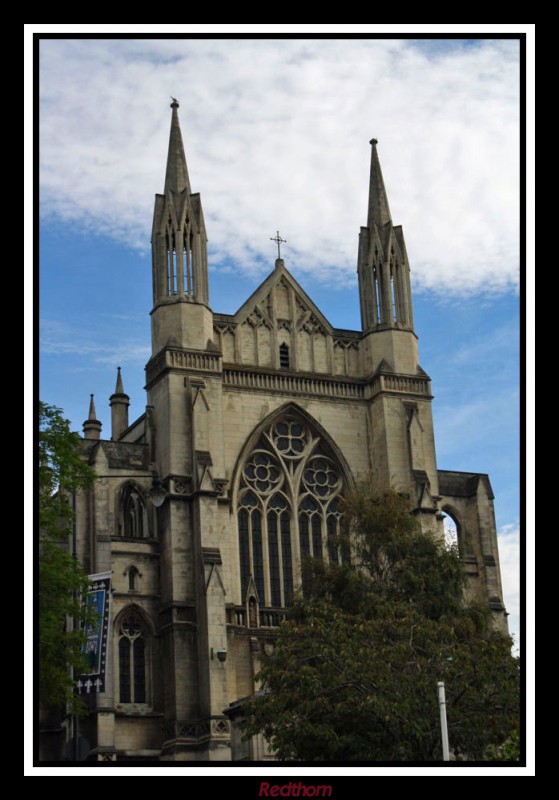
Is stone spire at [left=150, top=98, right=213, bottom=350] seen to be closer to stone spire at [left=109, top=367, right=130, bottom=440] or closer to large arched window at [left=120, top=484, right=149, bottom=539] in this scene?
large arched window at [left=120, top=484, right=149, bottom=539]

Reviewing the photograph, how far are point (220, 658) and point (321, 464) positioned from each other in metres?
10.3

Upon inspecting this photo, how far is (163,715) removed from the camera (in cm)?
4828

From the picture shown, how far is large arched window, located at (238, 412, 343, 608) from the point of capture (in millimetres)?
51750

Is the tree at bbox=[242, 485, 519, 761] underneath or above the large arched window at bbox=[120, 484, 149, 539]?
underneath

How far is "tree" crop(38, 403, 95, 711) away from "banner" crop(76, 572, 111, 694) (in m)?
0.42

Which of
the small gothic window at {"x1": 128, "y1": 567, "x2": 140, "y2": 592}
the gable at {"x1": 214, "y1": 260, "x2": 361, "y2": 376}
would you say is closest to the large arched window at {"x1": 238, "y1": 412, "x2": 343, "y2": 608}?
the gable at {"x1": 214, "y1": 260, "x2": 361, "y2": 376}

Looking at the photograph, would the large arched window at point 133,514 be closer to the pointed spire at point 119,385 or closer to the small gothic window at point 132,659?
the small gothic window at point 132,659

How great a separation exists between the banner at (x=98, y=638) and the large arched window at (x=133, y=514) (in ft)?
48.5

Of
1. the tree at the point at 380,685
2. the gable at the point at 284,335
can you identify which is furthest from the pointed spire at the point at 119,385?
the tree at the point at 380,685

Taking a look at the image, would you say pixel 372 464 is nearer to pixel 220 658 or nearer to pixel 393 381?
pixel 393 381
